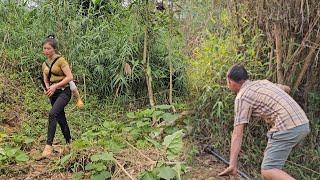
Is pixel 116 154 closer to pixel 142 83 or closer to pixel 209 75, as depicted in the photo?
pixel 209 75

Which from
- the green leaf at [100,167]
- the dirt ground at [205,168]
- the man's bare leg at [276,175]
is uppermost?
the man's bare leg at [276,175]

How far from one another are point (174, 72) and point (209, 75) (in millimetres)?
2141

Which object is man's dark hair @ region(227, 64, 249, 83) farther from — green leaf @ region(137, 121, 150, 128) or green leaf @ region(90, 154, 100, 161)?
green leaf @ region(90, 154, 100, 161)

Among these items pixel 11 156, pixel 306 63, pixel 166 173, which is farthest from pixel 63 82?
pixel 306 63

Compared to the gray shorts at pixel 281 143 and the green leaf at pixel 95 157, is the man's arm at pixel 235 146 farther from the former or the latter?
the green leaf at pixel 95 157

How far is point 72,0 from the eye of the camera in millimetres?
9055

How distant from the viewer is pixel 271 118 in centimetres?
436

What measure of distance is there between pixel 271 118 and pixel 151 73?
394cm

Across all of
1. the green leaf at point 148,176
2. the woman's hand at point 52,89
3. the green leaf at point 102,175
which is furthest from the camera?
the woman's hand at point 52,89

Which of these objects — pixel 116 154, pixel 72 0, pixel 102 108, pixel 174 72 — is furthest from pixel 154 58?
pixel 116 154

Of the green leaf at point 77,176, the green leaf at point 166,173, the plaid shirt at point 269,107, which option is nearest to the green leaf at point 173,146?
the green leaf at point 166,173

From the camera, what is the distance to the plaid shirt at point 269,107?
422 cm

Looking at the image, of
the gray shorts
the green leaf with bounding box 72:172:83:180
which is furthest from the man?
the green leaf with bounding box 72:172:83:180

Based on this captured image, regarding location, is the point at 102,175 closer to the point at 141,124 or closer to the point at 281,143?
the point at 141,124
